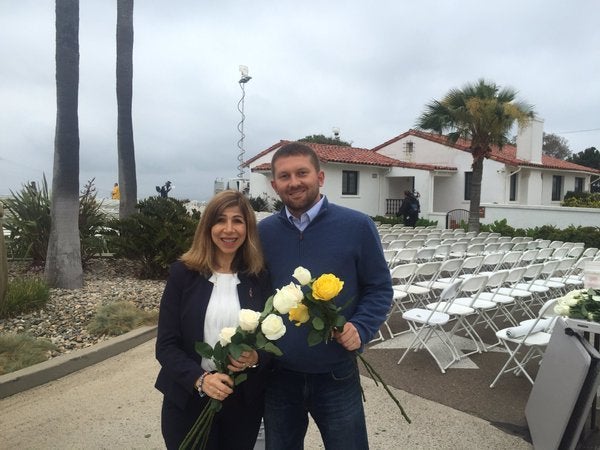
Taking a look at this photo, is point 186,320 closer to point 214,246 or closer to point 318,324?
point 214,246

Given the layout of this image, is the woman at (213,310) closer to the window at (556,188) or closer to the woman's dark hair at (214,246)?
the woman's dark hair at (214,246)

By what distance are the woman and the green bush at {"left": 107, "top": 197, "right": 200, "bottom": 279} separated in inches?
227

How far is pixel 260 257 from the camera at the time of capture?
199 centimetres

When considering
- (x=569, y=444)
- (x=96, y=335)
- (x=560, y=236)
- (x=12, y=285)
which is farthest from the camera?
(x=560, y=236)

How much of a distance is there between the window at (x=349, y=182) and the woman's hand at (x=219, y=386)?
73.5 feet

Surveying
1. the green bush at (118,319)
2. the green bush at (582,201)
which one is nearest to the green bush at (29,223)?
the green bush at (118,319)

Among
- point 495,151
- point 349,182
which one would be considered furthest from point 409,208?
point 495,151

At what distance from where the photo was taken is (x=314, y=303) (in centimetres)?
156

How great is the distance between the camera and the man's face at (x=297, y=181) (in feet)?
6.57

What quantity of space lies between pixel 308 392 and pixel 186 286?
2.25 feet

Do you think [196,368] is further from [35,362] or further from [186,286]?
[35,362]

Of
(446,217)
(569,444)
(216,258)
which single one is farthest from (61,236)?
(446,217)

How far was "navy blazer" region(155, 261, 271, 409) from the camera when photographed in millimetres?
1927

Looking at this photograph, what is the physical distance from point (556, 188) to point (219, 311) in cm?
3029
